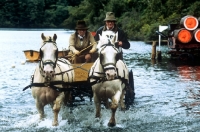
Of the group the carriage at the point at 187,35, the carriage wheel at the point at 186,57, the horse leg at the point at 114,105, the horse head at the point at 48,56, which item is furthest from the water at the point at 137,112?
the carriage wheel at the point at 186,57

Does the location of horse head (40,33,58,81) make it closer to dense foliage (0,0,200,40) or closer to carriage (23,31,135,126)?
carriage (23,31,135,126)

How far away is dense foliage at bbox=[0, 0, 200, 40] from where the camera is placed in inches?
2147

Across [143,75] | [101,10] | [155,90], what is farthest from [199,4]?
[101,10]

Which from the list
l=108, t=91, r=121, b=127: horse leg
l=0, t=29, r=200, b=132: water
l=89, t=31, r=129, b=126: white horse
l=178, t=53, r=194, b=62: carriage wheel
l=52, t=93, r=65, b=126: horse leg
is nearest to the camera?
l=89, t=31, r=129, b=126: white horse

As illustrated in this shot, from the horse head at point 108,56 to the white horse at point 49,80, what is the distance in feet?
3.17

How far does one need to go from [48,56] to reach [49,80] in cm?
66

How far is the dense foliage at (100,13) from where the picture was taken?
179ft

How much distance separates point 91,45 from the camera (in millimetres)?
12930

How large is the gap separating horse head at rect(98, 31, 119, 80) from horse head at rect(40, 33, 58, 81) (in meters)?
0.99


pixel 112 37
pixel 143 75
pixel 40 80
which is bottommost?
pixel 143 75

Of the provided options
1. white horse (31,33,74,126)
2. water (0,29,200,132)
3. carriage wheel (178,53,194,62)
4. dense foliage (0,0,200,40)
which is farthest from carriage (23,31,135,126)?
dense foliage (0,0,200,40)

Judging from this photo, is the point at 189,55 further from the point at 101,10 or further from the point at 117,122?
the point at 101,10

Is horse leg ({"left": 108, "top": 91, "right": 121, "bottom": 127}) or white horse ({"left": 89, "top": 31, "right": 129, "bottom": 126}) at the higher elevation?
white horse ({"left": 89, "top": 31, "right": 129, "bottom": 126})

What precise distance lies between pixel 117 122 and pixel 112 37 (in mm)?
2054
